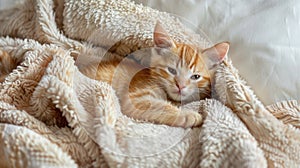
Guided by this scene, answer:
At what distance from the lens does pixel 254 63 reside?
107 cm

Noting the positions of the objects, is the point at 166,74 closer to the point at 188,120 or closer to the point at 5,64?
the point at 188,120

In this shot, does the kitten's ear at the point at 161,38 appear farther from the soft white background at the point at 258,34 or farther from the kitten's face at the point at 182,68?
the soft white background at the point at 258,34

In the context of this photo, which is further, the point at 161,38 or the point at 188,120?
the point at 161,38

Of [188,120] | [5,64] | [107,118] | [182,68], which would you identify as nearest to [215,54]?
[182,68]

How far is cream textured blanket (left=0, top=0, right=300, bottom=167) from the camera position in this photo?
2.66 ft

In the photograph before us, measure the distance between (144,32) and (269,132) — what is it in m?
0.41

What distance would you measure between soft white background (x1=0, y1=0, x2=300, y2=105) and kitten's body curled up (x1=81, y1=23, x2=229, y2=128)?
0.10 metres

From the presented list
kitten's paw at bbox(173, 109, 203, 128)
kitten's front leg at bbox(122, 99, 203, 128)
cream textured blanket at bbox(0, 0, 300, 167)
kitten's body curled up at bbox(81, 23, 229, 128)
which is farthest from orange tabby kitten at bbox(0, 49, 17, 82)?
kitten's paw at bbox(173, 109, 203, 128)

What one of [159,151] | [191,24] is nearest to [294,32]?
[191,24]

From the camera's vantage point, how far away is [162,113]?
952 mm

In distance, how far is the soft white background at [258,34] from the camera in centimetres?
105

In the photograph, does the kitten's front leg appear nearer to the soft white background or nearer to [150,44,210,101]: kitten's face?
[150,44,210,101]: kitten's face

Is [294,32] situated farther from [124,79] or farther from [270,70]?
[124,79]

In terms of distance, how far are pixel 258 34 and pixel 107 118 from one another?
483 mm
